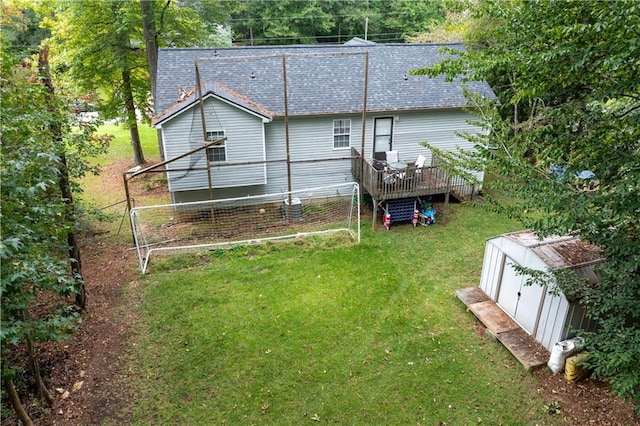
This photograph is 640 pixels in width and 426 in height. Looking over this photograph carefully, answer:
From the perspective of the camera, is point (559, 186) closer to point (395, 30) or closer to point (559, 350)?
point (559, 350)

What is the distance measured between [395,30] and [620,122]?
37534mm

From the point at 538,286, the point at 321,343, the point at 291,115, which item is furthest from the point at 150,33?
A: the point at 538,286

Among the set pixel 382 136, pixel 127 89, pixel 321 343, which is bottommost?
pixel 321 343

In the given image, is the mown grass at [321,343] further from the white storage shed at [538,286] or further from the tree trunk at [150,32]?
the tree trunk at [150,32]

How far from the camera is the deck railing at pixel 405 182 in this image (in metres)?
12.2

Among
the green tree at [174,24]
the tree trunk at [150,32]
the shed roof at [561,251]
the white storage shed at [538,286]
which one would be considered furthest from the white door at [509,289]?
the green tree at [174,24]

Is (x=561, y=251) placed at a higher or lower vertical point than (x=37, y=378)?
higher

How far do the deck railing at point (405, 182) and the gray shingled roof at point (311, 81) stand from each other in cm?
245

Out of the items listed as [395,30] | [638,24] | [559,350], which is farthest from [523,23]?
[395,30]

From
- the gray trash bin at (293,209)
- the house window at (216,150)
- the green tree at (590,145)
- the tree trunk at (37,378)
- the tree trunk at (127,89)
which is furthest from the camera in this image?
the tree trunk at (127,89)

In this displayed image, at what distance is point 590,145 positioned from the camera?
512 centimetres

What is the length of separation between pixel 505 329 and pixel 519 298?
2.21 ft

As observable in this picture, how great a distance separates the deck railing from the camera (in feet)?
40.1

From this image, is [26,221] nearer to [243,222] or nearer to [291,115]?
[243,222]
